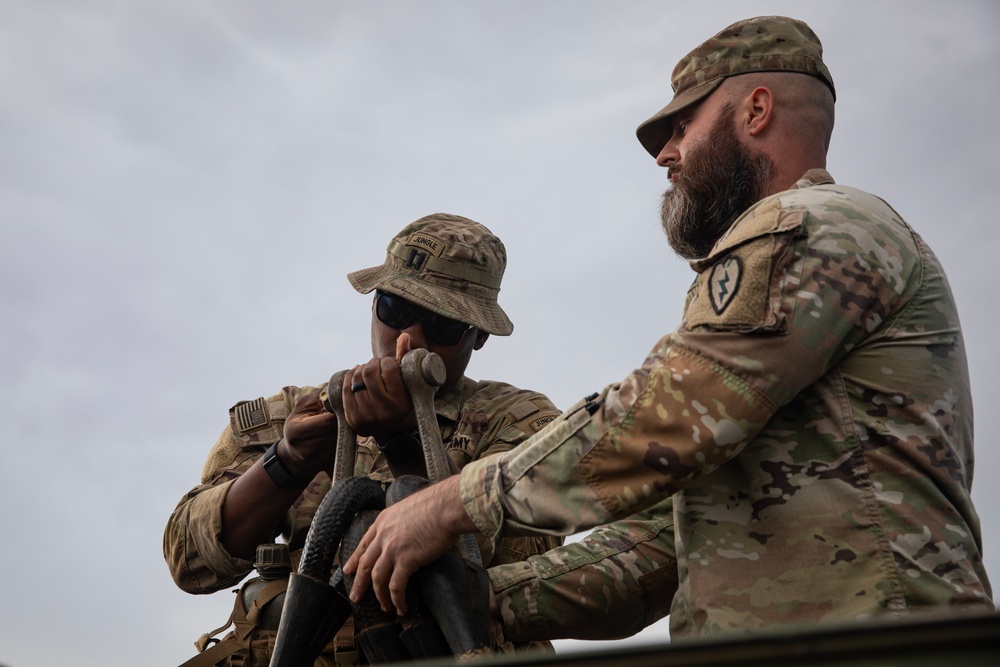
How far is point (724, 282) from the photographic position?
3.42 m

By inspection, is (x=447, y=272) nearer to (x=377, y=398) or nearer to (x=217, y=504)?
(x=377, y=398)

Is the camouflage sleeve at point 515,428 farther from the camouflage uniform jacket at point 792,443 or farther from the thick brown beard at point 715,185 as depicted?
the camouflage uniform jacket at point 792,443

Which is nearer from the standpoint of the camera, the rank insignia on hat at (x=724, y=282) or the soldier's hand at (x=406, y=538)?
the rank insignia on hat at (x=724, y=282)

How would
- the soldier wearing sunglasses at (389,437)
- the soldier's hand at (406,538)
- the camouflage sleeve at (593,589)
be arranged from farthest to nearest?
the soldier wearing sunglasses at (389,437) → the camouflage sleeve at (593,589) → the soldier's hand at (406,538)

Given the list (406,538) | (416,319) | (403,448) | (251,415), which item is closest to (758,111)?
(416,319)

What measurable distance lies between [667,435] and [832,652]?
131cm

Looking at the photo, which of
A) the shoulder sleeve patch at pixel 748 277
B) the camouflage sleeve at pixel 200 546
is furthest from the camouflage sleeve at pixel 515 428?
the shoulder sleeve patch at pixel 748 277

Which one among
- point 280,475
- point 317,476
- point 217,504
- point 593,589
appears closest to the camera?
point 593,589

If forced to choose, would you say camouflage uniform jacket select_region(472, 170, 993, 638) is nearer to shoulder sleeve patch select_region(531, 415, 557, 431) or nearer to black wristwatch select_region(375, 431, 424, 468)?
black wristwatch select_region(375, 431, 424, 468)

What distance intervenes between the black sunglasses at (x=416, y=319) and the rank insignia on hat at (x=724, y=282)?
216cm

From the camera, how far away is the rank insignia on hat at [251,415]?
5.69 metres

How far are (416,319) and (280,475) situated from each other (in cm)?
99

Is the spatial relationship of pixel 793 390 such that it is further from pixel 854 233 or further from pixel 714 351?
pixel 854 233

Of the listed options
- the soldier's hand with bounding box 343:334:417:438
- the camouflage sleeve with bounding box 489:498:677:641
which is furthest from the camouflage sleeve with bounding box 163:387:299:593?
the camouflage sleeve with bounding box 489:498:677:641
